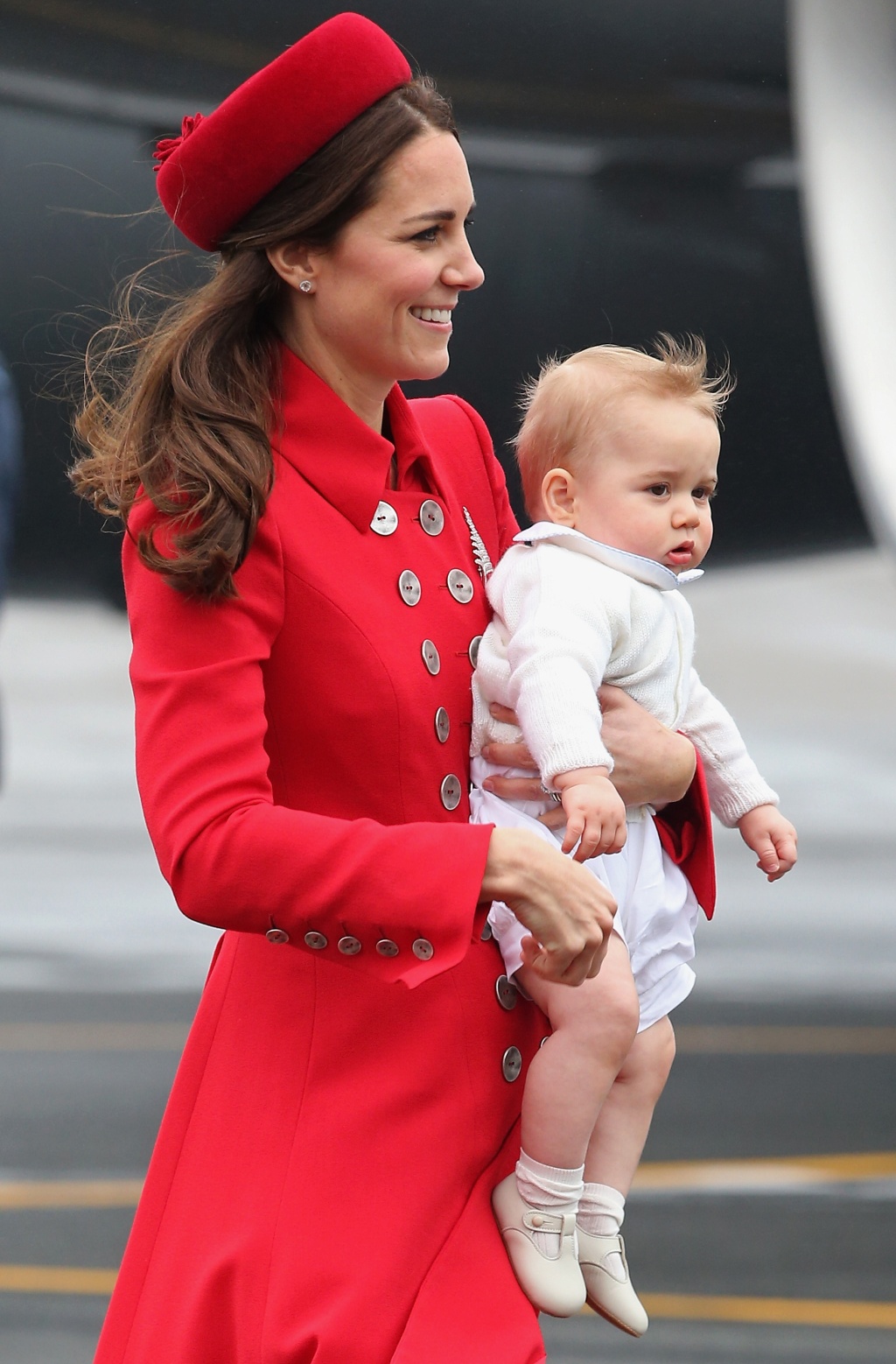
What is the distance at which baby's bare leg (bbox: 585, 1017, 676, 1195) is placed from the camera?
1734 mm

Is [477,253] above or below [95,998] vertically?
above

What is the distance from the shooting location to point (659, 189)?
7391 mm

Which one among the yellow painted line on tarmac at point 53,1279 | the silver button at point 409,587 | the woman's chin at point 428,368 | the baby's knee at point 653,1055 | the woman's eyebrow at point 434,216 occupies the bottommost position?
the yellow painted line on tarmac at point 53,1279

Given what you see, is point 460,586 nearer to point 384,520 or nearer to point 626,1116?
point 384,520

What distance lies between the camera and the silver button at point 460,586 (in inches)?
66.9

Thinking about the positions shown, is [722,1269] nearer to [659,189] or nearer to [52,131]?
[659,189]

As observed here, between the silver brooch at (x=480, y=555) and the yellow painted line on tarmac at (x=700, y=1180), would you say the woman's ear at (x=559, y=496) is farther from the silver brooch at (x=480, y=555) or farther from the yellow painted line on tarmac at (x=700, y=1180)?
the yellow painted line on tarmac at (x=700, y=1180)

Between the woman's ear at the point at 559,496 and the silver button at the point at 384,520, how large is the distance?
18 centimetres

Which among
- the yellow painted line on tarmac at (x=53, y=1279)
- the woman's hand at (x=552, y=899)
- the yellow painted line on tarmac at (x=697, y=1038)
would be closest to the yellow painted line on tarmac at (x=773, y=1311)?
the yellow painted line on tarmac at (x=53, y=1279)

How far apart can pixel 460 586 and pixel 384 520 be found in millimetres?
109

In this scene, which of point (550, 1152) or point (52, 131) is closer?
point (550, 1152)

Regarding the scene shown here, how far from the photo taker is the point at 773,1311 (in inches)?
168

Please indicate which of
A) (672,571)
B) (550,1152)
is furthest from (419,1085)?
(672,571)

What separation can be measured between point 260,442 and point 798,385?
249 inches
